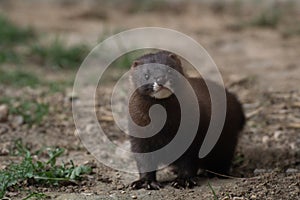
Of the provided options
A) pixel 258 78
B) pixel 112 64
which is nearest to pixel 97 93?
pixel 112 64

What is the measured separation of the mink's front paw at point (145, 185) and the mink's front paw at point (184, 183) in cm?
11

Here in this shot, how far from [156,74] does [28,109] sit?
2.01 metres

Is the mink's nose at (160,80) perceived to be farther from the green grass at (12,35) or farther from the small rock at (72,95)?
the green grass at (12,35)

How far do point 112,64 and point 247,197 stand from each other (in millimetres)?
3833

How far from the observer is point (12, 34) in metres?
8.78

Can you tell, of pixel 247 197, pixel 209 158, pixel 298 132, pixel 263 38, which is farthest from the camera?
pixel 263 38

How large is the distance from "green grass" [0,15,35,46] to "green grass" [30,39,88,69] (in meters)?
0.56

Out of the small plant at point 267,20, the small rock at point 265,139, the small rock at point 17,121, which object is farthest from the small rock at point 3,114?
the small plant at point 267,20

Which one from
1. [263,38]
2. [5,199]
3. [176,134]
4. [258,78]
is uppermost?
[263,38]

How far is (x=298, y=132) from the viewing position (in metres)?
5.91

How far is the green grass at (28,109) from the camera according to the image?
599 centimetres

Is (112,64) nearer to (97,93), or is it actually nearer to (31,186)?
(97,93)

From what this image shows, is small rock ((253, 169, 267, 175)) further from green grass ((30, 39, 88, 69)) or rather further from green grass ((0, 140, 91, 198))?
green grass ((30, 39, 88, 69))

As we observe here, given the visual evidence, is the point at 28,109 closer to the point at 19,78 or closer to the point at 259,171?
the point at 19,78
